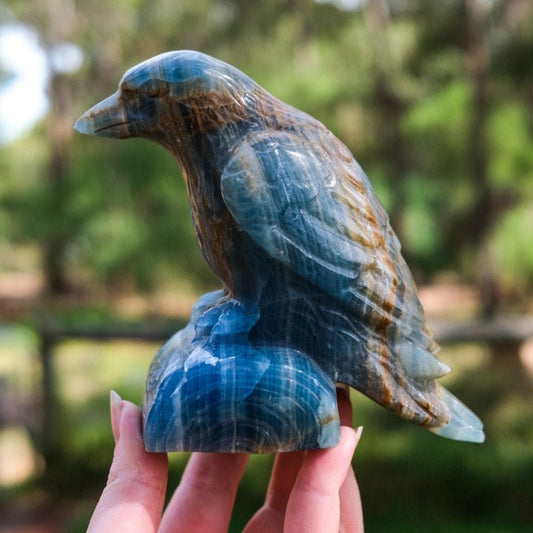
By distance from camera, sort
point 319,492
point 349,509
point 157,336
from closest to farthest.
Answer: point 319,492 → point 349,509 → point 157,336

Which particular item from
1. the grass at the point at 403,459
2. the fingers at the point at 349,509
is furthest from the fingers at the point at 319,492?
the grass at the point at 403,459

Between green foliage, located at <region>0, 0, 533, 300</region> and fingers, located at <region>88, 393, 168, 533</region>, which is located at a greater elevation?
green foliage, located at <region>0, 0, 533, 300</region>

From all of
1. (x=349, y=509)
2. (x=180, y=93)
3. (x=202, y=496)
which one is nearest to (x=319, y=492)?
(x=349, y=509)

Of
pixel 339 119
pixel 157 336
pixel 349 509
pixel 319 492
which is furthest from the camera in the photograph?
pixel 339 119

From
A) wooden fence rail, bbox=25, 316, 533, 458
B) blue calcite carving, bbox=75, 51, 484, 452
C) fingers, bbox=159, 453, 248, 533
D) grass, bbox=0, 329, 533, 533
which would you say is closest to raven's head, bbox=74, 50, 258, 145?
blue calcite carving, bbox=75, 51, 484, 452

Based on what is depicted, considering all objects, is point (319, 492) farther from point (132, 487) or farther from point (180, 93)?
point (180, 93)

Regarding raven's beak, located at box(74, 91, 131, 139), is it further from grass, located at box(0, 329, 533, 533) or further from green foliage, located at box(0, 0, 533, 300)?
grass, located at box(0, 329, 533, 533)

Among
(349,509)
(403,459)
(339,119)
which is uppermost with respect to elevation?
(339,119)
